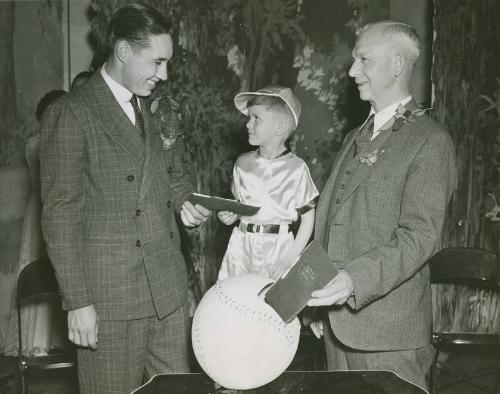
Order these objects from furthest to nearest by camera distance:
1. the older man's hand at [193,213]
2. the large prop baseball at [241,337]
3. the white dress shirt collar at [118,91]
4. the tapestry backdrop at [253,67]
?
the tapestry backdrop at [253,67] < the older man's hand at [193,213] < the white dress shirt collar at [118,91] < the large prop baseball at [241,337]

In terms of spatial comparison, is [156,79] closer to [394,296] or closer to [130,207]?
[130,207]

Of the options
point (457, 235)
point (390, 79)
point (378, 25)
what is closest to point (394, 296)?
point (390, 79)

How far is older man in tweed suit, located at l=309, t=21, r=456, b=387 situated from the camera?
7.04 feet

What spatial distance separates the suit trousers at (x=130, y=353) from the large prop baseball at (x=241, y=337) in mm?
895

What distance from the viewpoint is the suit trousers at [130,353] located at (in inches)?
99.4

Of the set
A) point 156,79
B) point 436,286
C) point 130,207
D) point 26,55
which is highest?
point 26,55

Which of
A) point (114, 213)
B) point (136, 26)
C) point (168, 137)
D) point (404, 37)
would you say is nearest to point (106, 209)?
point (114, 213)

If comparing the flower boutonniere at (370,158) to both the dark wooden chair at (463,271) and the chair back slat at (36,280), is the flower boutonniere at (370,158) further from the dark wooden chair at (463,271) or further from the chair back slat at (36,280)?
the chair back slat at (36,280)

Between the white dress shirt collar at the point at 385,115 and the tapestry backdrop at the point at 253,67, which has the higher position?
the tapestry backdrop at the point at 253,67

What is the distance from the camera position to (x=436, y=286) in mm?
4969

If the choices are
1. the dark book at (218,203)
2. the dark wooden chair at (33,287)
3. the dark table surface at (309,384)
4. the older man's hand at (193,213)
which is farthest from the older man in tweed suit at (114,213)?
the dark wooden chair at (33,287)

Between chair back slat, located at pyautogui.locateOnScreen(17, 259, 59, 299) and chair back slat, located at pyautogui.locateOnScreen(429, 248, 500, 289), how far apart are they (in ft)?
8.63

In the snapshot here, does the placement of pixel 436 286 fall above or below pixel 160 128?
below

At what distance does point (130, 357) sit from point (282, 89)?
5.56 ft
